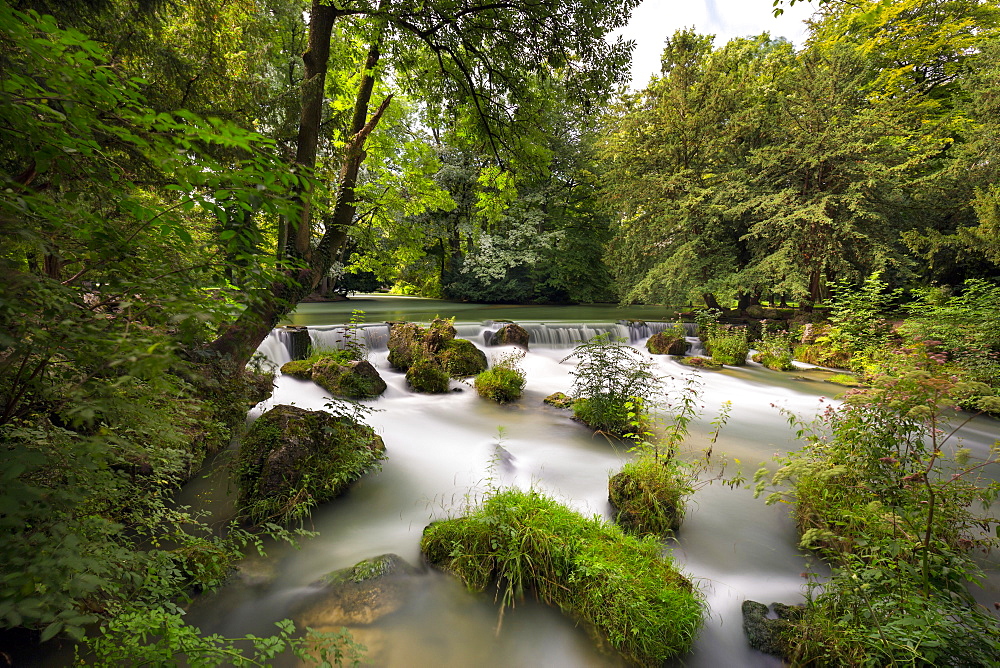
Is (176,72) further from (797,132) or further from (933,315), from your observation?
(797,132)

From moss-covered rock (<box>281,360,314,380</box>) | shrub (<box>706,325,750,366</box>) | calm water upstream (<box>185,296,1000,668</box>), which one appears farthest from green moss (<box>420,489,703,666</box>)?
shrub (<box>706,325,750,366</box>)

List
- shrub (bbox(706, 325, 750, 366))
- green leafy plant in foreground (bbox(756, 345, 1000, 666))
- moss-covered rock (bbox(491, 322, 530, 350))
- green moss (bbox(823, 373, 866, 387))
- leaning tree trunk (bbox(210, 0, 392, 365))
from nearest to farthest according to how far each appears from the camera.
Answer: green leafy plant in foreground (bbox(756, 345, 1000, 666)) → leaning tree trunk (bbox(210, 0, 392, 365)) → green moss (bbox(823, 373, 866, 387)) → shrub (bbox(706, 325, 750, 366)) → moss-covered rock (bbox(491, 322, 530, 350))

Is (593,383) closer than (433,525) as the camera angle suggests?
No

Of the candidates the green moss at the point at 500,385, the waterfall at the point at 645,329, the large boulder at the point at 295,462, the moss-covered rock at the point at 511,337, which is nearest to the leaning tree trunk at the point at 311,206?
the large boulder at the point at 295,462

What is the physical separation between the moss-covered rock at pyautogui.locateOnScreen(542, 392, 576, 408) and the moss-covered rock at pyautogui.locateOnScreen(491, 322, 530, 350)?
4285 millimetres

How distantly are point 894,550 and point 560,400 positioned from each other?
5.84 metres

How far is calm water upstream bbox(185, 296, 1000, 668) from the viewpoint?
9.66 feet

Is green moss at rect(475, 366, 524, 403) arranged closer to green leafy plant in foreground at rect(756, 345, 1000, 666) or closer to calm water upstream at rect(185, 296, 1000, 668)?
calm water upstream at rect(185, 296, 1000, 668)

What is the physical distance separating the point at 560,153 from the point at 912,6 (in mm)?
14249

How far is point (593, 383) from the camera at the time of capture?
6961 millimetres

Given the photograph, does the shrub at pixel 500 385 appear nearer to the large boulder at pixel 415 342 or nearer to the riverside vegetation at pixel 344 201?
the riverside vegetation at pixel 344 201

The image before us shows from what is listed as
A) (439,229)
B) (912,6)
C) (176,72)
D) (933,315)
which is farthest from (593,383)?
(912,6)

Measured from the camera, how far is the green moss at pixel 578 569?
285 centimetres

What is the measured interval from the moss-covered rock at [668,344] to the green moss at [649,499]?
8936mm
